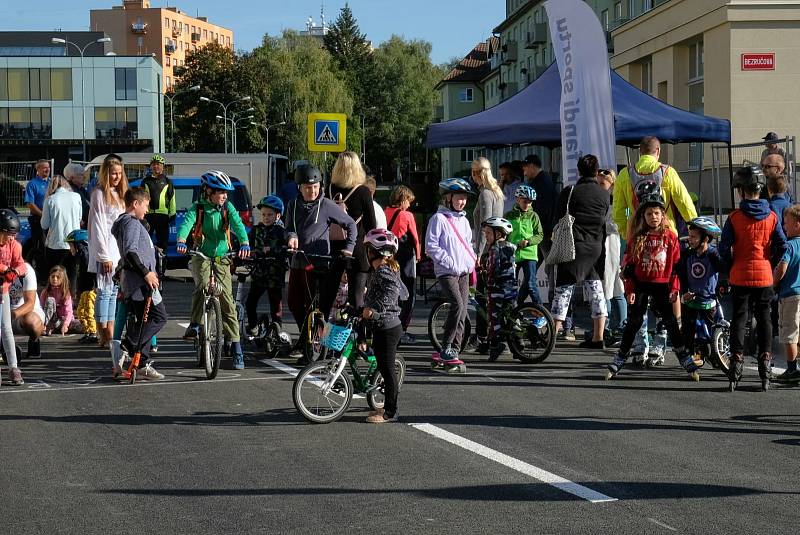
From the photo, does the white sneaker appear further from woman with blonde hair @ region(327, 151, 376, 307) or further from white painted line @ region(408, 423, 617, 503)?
white painted line @ region(408, 423, 617, 503)

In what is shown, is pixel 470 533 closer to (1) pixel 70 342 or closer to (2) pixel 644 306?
(2) pixel 644 306

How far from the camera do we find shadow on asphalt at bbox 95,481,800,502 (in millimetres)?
6430

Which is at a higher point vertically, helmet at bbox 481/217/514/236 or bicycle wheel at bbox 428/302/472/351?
helmet at bbox 481/217/514/236

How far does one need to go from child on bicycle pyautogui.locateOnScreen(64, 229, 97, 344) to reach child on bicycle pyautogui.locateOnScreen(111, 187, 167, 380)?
313 centimetres

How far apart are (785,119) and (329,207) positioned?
24331mm

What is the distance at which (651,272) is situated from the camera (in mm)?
10641

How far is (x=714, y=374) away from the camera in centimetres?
1117

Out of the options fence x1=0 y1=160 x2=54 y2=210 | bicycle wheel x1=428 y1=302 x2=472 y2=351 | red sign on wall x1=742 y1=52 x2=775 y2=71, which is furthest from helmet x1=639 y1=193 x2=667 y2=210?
fence x1=0 y1=160 x2=54 y2=210

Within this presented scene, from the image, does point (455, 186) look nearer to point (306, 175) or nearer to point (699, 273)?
point (306, 175)

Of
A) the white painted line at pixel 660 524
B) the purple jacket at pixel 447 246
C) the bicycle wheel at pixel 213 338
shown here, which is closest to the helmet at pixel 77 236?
the bicycle wheel at pixel 213 338

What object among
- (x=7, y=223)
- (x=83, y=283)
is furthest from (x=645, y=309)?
(x=83, y=283)

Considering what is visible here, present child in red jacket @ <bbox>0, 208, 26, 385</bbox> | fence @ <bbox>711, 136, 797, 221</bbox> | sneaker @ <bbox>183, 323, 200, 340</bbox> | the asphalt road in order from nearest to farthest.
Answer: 1. the asphalt road
2. child in red jacket @ <bbox>0, 208, 26, 385</bbox>
3. sneaker @ <bbox>183, 323, 200, 340</bbox>
4. fence @ <bbox>711, 136, 797, 221</bbox>

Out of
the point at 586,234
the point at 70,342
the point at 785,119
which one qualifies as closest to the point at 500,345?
the point at 586,234

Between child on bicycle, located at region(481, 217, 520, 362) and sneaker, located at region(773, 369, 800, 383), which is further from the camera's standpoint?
child on bicycle, located at region(481, 217, 520, 362)
